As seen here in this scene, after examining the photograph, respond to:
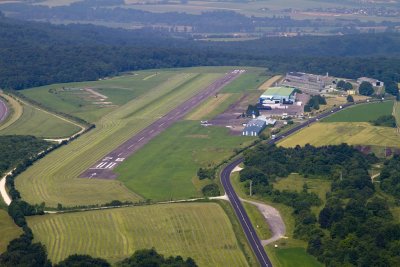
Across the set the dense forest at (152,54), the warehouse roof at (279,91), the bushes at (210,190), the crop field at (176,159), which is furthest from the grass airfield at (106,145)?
Answer: the warehouse roof at (279,91)

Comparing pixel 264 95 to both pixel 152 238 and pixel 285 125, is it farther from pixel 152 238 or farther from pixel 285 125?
pixel 152 238

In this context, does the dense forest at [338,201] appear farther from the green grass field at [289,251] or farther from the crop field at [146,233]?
the crop field at [146,233]

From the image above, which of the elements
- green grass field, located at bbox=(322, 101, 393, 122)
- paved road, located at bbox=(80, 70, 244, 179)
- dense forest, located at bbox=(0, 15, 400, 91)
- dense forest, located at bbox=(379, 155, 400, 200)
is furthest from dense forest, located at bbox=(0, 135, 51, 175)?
dense forest, located at bbox=(0, 15, 400, 91)

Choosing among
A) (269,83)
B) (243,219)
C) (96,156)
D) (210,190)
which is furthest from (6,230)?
(269,83)

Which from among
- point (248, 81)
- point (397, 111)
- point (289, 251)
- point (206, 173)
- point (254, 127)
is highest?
point (289, 251)

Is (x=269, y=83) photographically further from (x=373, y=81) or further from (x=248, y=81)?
(x=373, y=81)

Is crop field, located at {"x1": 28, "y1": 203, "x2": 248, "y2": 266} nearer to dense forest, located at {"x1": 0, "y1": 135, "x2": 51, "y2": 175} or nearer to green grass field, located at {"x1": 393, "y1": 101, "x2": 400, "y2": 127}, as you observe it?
dense forest, located at {"x1": 0, "y1": 135, "x2": 51, "y2": 175}
